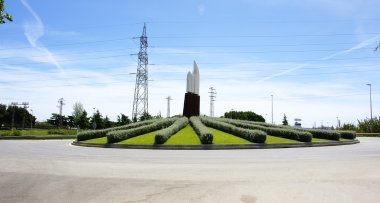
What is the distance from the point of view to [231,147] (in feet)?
76.1

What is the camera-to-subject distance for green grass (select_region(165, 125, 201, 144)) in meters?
24.9

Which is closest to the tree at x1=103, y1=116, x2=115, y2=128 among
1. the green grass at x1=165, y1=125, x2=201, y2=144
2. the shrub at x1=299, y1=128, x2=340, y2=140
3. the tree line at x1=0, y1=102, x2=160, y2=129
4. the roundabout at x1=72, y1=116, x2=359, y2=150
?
the tree line at x1=0, y1=102, x2=160, y2=129

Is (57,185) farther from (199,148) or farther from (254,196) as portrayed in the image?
(199,148)

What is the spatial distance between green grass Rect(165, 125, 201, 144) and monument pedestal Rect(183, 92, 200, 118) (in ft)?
26.3

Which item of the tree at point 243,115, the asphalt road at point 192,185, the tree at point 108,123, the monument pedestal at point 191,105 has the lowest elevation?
the asphalt road at point 192,185

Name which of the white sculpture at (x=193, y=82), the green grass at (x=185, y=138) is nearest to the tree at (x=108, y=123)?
the white sculpture at (x=193, y=82)

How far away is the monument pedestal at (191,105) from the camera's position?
39.0 m

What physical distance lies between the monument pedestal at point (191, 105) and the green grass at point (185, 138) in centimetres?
801

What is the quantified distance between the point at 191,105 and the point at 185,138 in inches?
510

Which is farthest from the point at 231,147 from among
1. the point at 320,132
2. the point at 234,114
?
the point at 234,114

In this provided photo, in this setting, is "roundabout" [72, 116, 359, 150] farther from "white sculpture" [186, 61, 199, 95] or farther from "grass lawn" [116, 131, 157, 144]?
"white sculpture" [186, 61, 199, 95]

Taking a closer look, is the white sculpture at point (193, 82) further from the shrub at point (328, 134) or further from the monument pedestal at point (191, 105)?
the shrub at point (328, 134)

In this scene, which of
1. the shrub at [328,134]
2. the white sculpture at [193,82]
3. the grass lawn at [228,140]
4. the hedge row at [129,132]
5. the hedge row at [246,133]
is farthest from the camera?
the white sculpture at [193,82]

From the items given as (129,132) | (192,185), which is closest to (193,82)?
(129,132)
